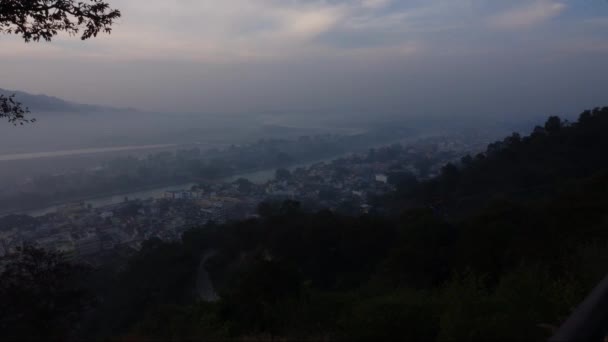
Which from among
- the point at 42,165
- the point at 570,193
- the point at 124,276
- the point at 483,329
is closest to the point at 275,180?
the point at 42,165

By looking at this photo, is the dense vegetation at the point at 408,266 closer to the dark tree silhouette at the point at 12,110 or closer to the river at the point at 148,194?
the dark tree silhouette at the point at 12,110

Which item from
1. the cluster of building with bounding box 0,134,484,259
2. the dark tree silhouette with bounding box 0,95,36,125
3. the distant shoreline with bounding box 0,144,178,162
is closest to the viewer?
the dark tree silhouette with bounding box 0,95,36,125

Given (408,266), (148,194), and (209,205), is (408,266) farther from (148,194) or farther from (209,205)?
(148,194)

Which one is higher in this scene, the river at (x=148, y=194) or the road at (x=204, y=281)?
the river at (x=148, y=194)

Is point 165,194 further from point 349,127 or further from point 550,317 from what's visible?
point 349,127

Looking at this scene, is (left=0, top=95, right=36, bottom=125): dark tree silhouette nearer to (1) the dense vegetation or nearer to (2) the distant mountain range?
(1) the dense vegetation

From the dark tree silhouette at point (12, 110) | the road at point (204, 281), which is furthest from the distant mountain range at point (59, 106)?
the dark tree silhouette at point (12, 110)

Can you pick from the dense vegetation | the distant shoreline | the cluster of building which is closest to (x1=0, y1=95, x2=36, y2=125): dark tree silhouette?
the dense vegetation

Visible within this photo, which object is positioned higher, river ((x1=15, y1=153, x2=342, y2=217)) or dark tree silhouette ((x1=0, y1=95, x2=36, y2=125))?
dark tree silhouette ((x1=0, y1=95, x2=36, y2=125))

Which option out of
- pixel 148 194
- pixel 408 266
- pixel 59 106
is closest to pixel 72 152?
pixel 59 106
